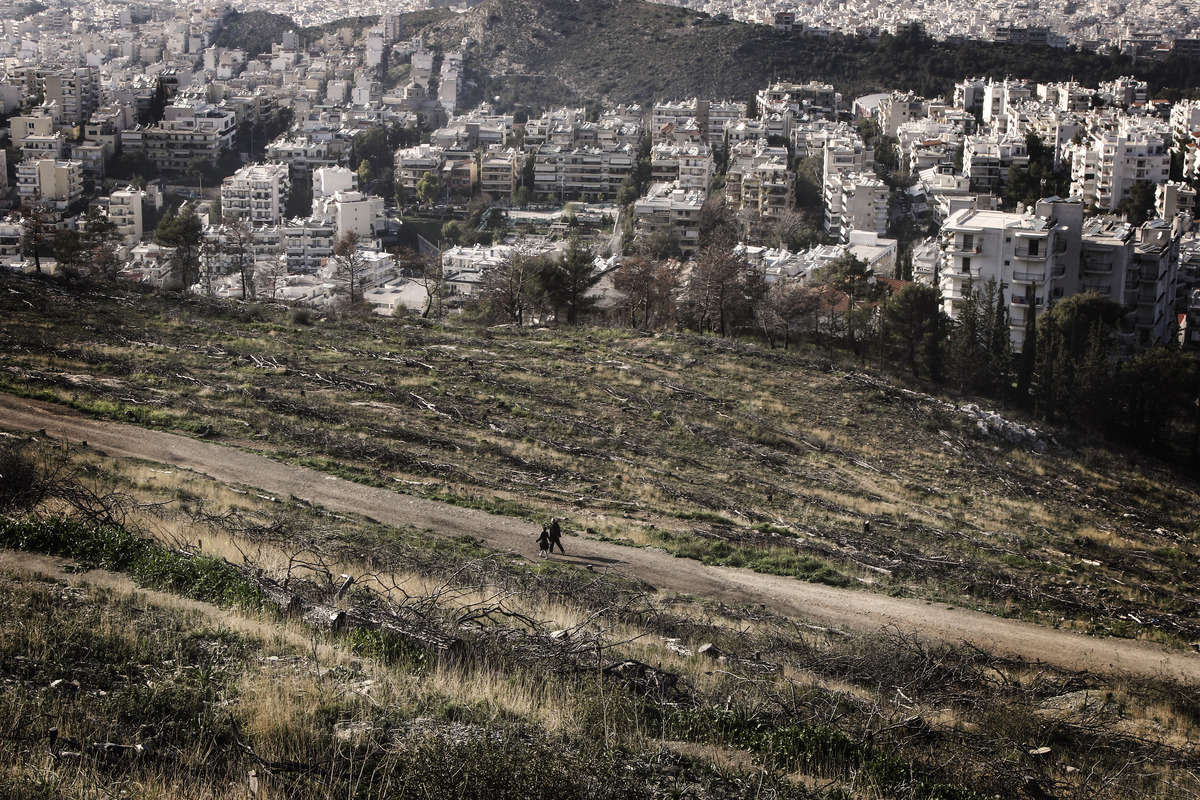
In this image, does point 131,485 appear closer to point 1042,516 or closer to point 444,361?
point 444,361

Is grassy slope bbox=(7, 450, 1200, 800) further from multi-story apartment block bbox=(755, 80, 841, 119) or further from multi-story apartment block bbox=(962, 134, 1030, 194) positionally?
multi-story apartment block bbox=(755, 80, 841, 119)

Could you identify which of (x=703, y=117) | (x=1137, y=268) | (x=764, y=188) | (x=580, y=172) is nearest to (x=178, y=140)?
(x=580, y=172)

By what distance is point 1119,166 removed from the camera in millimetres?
41656

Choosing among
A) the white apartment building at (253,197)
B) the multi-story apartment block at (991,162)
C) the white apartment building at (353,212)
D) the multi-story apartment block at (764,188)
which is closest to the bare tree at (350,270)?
the white apartment building at (353,212)

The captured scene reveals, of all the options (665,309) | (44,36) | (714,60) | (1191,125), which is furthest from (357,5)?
(665,309)

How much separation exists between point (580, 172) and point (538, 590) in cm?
4557

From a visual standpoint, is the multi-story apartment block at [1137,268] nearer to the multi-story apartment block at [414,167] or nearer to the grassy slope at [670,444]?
the grassy slope at [670,444]

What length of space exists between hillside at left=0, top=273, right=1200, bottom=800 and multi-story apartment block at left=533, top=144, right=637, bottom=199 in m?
36.8

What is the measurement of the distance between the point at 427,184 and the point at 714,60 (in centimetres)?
3071

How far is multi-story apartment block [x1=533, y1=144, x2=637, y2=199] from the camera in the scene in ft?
164

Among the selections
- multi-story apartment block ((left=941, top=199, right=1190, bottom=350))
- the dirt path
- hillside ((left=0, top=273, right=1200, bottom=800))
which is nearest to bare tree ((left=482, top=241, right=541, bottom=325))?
hillside ((left=0, top=273, right=1200, bottom=800))

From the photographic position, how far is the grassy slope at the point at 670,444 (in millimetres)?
8648

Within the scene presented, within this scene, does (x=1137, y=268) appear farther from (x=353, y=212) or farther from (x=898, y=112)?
(x=898, y=112)

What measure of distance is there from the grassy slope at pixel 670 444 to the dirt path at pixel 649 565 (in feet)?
1.02
